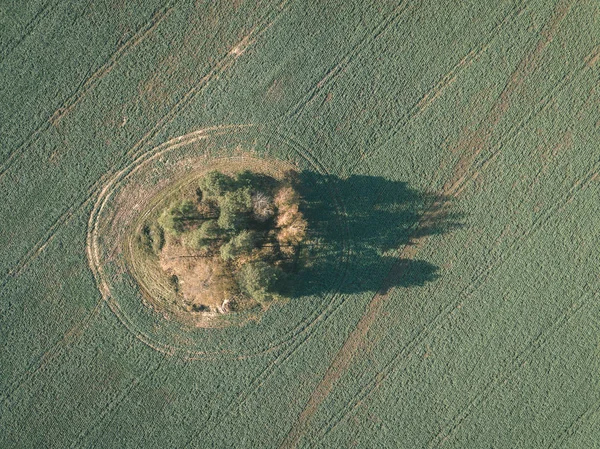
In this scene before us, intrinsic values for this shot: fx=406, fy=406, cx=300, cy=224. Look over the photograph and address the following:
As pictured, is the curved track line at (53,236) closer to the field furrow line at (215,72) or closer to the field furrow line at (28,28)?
the field furrow line at (215,72)

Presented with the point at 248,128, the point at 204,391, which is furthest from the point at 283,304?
the point at 248,128

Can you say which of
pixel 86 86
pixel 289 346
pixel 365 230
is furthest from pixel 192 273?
pixel 86 86

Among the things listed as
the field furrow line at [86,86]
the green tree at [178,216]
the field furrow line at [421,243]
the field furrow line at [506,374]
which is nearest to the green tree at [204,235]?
the green tree at [178,216]

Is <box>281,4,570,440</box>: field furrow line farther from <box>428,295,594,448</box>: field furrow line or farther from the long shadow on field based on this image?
<box>428,295,594,448</box>: field furrow line

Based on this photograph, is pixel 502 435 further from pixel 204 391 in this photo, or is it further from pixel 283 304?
pixel 204 391

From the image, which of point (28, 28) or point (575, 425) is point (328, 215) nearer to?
point (575, 425)

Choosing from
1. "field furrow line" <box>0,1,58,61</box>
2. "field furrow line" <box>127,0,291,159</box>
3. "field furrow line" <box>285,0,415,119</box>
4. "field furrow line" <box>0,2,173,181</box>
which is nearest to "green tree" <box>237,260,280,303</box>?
"field furrow line" <box>285,0,415,119</box>
